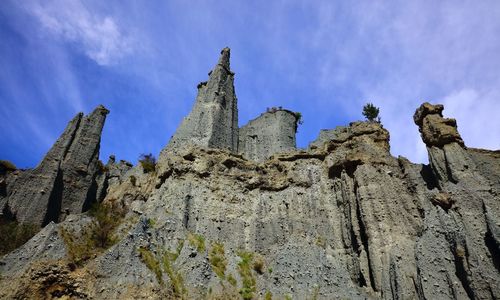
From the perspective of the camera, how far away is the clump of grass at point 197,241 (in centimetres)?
2436

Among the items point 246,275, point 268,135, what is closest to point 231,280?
point 246,275

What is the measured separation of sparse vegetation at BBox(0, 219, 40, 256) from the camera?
82.5 feet

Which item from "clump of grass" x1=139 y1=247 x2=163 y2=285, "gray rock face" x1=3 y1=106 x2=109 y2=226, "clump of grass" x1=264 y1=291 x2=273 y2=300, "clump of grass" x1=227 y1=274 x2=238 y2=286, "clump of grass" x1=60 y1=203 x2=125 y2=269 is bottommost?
"clump of grass" x1=264 y1=291 x2=273 y2=300

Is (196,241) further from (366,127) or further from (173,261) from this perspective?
(366,127)

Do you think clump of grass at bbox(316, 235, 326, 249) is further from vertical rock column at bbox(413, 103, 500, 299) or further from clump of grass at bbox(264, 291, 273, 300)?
vertical rock column at bbox(413, 103, 500, 299)

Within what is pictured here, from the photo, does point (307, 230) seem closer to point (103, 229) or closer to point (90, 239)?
point (103, 229)

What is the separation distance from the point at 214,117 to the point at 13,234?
59.1 ft

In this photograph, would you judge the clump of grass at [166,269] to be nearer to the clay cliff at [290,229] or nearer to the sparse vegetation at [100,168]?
the clay cliff at [290,229]

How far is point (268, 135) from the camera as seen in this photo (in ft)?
129

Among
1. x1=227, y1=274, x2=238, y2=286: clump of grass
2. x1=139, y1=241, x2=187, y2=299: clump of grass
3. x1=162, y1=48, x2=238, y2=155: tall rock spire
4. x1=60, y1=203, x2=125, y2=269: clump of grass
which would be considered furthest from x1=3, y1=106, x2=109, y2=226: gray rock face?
x1=227, y1=274, x2=238, y2=286: clump of grass

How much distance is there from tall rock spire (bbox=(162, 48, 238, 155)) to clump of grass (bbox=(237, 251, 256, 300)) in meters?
11.2

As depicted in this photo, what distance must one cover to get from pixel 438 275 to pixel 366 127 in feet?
42.0

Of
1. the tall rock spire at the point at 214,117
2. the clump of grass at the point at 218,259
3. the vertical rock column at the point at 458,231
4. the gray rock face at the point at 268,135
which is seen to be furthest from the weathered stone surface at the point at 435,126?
the tall rock spire at the point at 214,117

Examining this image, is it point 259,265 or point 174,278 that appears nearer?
point 174,278
